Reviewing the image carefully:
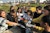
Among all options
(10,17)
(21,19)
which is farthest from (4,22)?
(21,19)

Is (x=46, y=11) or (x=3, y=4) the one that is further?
(x=3, y=4)

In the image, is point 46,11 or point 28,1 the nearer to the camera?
point 46,11

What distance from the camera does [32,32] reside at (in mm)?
1441

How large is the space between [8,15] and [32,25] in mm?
285

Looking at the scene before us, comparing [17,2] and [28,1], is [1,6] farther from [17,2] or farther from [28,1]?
[28,1]

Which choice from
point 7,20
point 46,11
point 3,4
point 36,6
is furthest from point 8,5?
point 46,11

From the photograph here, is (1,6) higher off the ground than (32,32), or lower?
higher

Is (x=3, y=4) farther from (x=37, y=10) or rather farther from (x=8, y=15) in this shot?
(x=37, y=10)

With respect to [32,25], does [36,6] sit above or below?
above

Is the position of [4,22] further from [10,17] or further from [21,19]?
[21,19]

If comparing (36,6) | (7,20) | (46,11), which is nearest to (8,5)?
(7,20)

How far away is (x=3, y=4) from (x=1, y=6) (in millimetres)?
31

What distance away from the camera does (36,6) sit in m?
1.50

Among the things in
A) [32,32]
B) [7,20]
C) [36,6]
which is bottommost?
[32,32]
